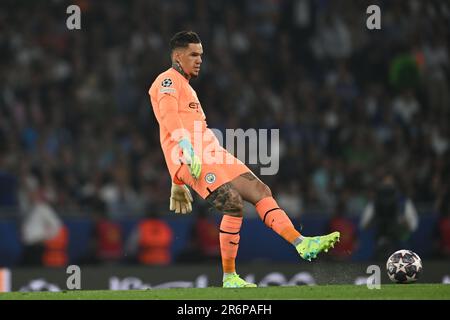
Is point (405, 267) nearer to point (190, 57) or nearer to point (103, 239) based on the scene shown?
point (190, 57)

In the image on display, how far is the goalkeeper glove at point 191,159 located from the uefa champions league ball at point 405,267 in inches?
83.2

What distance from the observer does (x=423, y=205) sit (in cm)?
1636

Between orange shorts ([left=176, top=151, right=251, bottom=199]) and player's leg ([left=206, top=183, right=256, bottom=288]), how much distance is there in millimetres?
49

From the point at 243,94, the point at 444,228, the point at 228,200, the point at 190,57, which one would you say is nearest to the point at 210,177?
the point at 228,200

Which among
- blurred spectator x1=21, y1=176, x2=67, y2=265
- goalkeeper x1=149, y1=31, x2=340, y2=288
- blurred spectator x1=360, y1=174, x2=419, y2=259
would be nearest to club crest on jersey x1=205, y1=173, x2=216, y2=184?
goalkeeper x1=149, y1=31, x2=340, y2=288

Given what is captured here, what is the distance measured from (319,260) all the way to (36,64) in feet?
30.4

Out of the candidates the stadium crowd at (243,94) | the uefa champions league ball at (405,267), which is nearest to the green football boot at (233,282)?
the uefa champions league ball at (405,267)

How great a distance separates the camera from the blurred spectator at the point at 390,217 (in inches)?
581

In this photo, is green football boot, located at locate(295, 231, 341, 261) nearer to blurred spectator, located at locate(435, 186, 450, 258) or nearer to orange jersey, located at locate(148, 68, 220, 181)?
orange jersey, located at locate(148, 68, 220, 181)

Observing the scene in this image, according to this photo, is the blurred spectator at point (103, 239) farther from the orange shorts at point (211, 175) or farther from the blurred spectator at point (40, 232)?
the orange shorts at point (211, 175)

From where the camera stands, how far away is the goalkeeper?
370 inches

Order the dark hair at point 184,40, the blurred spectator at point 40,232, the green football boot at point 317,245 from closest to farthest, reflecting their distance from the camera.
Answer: the green football boot at point 317,245, the dark hair at point 184,40, the blurred spectator at point 40,232
